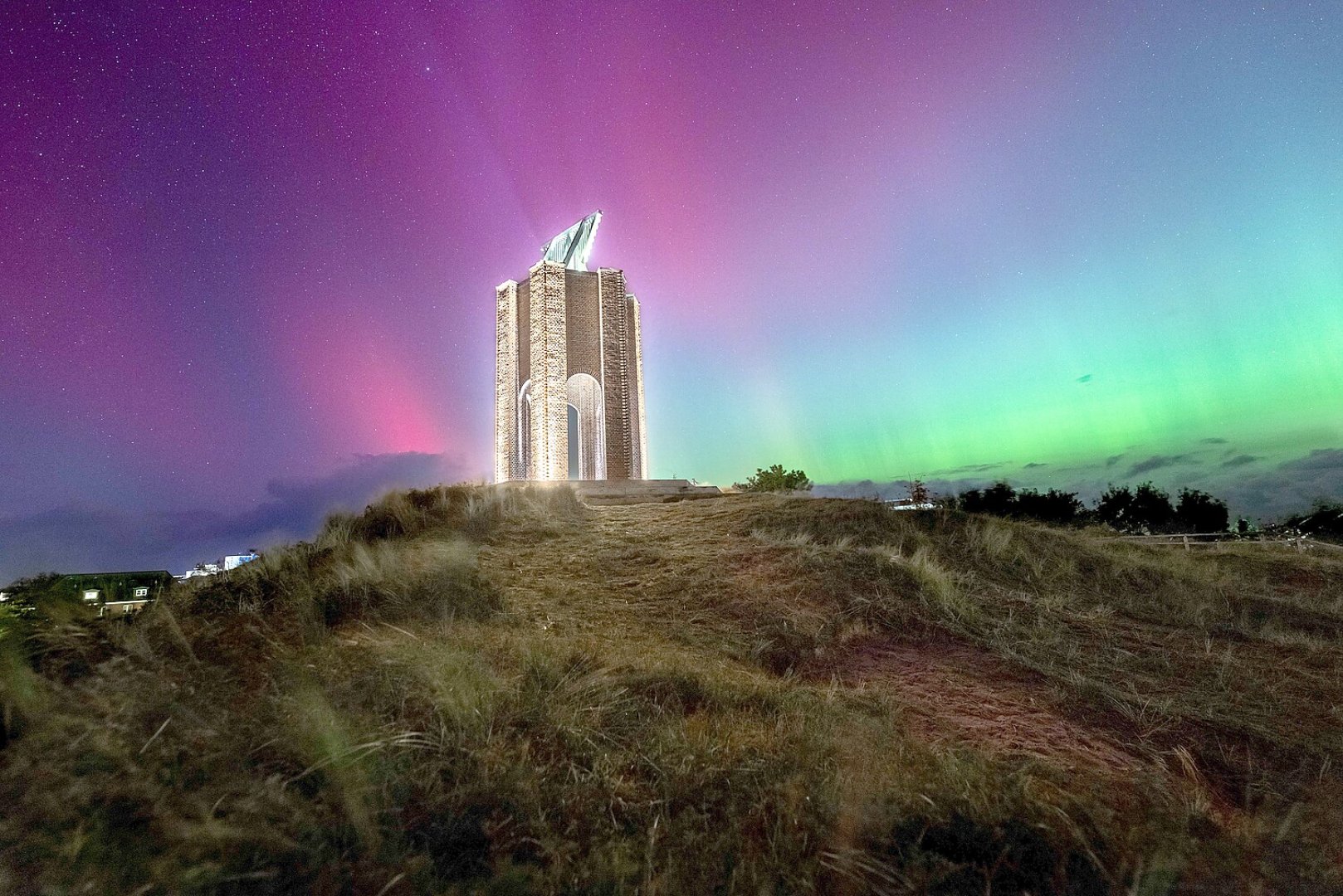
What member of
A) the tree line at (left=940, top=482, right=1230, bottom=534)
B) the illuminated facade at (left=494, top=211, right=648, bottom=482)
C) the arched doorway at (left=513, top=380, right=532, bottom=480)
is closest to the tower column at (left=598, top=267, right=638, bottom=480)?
the illuminated facade at (left=494, top=211, right=648, bottom=482)

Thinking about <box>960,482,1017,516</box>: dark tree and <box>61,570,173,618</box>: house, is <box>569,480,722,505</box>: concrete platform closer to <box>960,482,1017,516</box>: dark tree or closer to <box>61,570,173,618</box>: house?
<box>61,570,173,618</box>: house

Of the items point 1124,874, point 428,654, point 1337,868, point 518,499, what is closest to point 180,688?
point 428,654

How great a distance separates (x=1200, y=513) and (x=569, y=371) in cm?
2561

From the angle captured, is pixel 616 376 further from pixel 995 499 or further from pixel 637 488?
pixel 995 499

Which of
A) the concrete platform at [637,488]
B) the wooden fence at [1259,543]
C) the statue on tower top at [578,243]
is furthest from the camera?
the statue on tower top at [578,243]

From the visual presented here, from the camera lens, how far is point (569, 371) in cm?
2216

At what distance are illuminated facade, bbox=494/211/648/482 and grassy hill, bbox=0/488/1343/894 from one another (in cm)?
1676

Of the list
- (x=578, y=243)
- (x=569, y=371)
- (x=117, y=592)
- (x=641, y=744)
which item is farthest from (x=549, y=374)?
(x=641, y=744)

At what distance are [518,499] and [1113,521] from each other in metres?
26.4

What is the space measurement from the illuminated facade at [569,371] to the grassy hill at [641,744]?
1676 cm

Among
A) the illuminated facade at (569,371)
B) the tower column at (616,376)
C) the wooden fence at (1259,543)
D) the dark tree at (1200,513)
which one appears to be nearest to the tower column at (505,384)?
the illuminated facade at (569,371)

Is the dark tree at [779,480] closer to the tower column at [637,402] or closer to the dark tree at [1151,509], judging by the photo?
the tower column at [637,402]

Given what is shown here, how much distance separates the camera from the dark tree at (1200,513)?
2483 cm

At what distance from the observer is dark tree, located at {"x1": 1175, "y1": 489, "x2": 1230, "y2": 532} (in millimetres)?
24828
